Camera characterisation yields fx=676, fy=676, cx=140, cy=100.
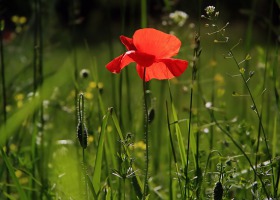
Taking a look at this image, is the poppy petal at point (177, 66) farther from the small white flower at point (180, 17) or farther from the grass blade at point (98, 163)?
the small white flower at point (180, 17)

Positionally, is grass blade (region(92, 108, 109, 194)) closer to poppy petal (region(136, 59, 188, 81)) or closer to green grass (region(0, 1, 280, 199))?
green grass (region(0, 1, 280, 199))

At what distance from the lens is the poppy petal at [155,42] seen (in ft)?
3.85

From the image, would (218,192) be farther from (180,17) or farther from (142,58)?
(180,17)

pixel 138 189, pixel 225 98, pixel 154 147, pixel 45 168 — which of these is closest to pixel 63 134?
pixel 154 147

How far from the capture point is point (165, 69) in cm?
126

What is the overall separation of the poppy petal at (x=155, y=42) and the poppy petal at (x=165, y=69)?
Result: 2cm

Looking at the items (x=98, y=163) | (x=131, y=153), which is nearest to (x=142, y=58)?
(x=98, y=163)

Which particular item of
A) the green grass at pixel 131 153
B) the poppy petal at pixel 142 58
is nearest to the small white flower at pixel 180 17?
the green grass at pixel 131 153

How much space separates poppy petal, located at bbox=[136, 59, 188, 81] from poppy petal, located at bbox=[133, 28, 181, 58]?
2 cm

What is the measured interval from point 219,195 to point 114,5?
1044 cm

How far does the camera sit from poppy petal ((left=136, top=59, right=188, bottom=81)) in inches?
46.8

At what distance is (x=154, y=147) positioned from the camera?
2264mm

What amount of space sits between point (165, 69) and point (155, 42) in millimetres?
94

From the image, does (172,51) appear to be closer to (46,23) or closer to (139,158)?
(139,158)
